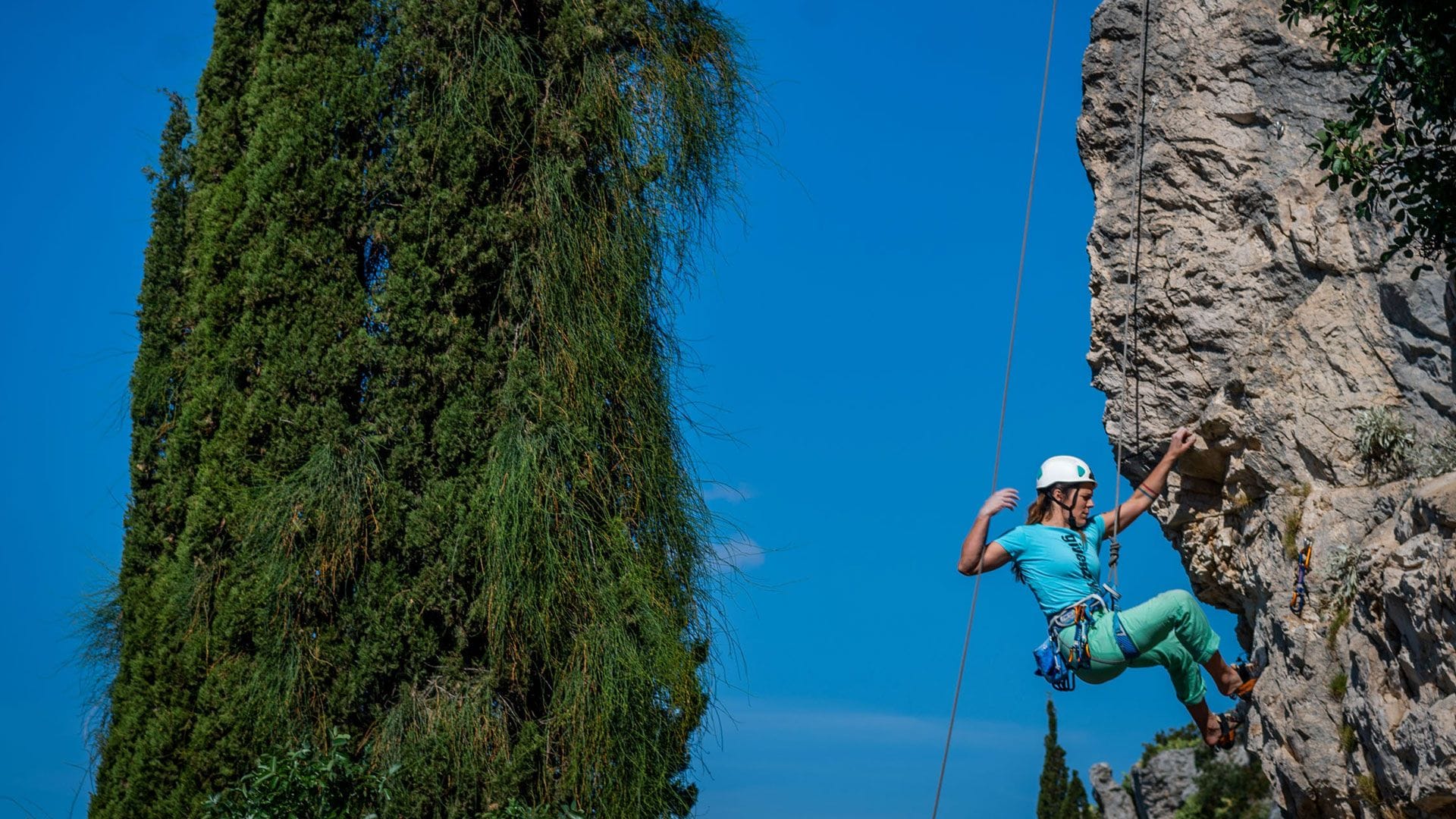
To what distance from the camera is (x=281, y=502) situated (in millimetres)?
9719

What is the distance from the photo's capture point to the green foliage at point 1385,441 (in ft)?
23.6

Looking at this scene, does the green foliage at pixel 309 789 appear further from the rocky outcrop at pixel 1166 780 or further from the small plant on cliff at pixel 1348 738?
the rocky outcrop at pixel 1166 780

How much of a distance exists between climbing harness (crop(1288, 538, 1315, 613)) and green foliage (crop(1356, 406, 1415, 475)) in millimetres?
501

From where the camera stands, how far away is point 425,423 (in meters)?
10.2

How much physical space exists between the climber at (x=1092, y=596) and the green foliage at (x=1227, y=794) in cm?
1075

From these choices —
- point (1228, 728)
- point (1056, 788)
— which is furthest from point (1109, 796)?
point (1228, 728)

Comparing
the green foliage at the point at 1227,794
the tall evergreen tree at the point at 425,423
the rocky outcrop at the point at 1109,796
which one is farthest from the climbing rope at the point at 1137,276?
the rocky outcrop at the point at 1109,796

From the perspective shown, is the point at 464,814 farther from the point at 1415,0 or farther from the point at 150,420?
the point at 1415,0

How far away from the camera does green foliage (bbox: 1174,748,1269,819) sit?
718 inches

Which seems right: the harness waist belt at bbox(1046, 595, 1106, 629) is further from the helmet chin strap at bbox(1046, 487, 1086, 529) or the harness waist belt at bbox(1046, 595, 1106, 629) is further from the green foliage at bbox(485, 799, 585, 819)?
the green foliage at bbox(485, 799, 585, 819)

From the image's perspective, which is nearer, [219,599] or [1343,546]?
[1343,546]

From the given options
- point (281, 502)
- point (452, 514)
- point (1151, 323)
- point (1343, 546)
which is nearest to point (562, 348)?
point (452, 514)

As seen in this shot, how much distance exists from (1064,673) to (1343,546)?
1.68 m

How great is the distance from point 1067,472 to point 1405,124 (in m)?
2.53
